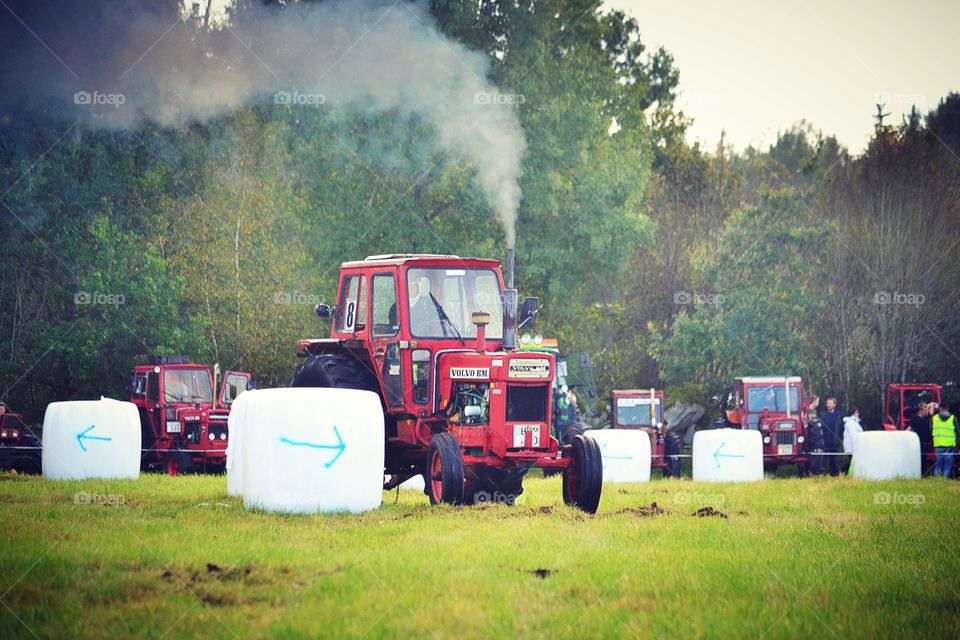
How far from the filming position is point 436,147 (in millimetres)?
36594

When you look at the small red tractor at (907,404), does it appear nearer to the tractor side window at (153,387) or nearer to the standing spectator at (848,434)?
the standing spectator at (848,434)

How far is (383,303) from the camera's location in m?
16.1

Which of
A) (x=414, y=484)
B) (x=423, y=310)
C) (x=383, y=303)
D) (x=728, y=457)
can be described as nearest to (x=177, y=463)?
(x=414, y=484)

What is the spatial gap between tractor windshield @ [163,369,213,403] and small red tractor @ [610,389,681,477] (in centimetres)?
963

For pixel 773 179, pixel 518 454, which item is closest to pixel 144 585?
pixel 518 454

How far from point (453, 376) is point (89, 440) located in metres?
6.13

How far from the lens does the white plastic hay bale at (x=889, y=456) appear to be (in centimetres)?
2398

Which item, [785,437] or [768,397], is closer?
[785,437]

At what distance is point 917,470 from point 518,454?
11.8m

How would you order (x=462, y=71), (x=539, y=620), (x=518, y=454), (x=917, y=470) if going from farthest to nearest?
(x=462, y=71)
(x=917, y=470)
(x=518, y=454)
(x=539, y=620)

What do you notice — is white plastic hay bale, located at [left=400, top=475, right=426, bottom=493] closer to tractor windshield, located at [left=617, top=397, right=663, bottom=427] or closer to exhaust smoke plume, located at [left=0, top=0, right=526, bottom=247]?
exhaust smoke plume, located at [left=0, top=0, right=526, bottom=247]

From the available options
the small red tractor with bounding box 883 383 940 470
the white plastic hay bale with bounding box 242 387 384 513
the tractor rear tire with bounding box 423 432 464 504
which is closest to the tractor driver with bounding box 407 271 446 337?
the tractor rear tire with bounding box 423 432 464 504

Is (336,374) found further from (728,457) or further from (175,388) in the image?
(175,388)

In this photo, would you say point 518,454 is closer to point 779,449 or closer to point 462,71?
point 779,449
